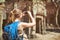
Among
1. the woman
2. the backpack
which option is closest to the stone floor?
the woman

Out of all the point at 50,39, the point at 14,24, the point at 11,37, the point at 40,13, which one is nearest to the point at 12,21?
the point at 14,24

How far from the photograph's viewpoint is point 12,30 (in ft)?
9.59

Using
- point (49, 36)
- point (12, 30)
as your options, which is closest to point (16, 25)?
point (12, 30)

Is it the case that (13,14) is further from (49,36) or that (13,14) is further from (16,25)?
(49,36)

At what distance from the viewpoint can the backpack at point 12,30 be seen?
2908 millimetres

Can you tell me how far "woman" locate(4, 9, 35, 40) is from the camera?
290 centimetres

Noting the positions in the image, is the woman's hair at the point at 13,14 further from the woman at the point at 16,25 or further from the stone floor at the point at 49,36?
the stone floor at the point at 49,36

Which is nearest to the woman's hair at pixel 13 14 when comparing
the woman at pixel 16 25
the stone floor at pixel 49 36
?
the woman at pixel 16 25

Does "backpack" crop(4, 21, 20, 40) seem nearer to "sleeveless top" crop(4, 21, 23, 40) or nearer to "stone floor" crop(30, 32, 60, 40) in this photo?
"sleeveless top" crop(4, 21, 23, 40)

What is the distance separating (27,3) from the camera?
117 inches

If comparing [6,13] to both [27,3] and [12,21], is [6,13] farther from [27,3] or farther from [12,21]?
[27,3]

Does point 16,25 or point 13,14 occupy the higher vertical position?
point 13,14

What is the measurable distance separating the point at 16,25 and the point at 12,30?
0.10m

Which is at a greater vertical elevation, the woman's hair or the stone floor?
the woman's hair
